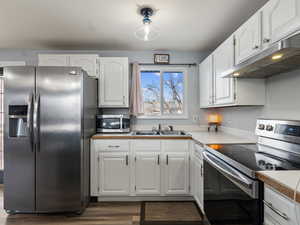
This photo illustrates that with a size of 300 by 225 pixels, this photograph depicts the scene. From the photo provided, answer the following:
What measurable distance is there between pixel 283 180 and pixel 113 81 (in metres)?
2.46

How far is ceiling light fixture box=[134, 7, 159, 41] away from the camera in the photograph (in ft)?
6.41

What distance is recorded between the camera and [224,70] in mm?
2111

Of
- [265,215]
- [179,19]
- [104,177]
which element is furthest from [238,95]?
[104,177]

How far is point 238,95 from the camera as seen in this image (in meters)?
1.94

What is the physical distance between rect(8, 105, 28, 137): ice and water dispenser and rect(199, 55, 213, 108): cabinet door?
2.31m

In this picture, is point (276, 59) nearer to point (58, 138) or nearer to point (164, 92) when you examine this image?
point (164, 92)

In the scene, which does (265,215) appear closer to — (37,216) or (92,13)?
(92,13)

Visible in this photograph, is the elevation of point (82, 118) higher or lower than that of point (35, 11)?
lower

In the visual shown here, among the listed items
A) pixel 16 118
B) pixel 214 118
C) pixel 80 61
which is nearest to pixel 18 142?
pixel 16 118

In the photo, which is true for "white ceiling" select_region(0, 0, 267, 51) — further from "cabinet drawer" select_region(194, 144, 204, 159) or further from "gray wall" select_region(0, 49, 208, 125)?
"cabinet drawer" select_region(194, 144, 204, 159)

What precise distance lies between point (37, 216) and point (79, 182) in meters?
0.64

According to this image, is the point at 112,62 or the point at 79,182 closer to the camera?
the point at 79,182

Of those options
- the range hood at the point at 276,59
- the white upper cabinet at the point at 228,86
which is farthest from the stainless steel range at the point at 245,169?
the range hood at the point at 276,59

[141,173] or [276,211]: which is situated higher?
[276,211]
